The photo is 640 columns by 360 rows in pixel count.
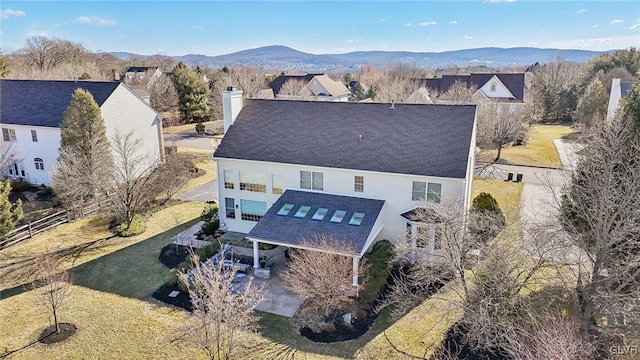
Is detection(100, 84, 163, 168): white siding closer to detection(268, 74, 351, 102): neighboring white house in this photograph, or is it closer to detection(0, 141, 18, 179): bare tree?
detection(0, 141, 18, 179): bare tree

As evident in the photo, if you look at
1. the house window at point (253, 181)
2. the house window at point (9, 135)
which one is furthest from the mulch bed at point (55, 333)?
the house window at point (9, 135)

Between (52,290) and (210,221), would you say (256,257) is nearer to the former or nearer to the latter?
(210,221)

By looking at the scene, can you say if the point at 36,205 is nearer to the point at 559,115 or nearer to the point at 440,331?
the point at 440,331

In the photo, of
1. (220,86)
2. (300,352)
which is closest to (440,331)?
(300,352)

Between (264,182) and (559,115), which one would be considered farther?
(559,115)

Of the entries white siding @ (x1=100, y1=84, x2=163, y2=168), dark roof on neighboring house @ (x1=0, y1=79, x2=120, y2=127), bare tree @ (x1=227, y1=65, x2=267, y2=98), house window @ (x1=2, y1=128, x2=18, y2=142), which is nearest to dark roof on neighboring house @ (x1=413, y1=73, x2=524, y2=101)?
bare tree @ (x1=227, y1=65, x2=267, y2=98)
